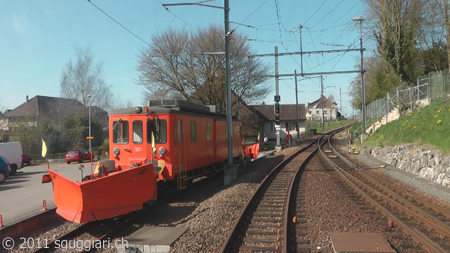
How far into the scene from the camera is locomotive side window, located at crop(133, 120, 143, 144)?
10195 millimetres

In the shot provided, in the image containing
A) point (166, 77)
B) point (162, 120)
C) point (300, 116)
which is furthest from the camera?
point (300, 116)

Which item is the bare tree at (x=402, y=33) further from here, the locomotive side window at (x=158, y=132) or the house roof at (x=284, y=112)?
the house roof at (x=284, y=112)

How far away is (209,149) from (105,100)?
3374 cm

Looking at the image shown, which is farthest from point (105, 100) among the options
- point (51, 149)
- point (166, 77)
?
point (166, 77)

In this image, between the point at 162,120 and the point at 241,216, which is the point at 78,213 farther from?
the point at 162,120

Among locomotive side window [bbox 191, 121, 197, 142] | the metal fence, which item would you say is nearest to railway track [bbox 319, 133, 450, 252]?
locomotive side window [bbox 191, 121, 197, 142]

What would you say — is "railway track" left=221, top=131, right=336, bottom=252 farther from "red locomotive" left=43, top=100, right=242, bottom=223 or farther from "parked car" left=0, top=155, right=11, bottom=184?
"parked car" left=0, top=155, right=11, bottom=184

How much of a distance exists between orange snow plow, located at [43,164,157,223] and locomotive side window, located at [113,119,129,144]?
Answer: 8.43 ft

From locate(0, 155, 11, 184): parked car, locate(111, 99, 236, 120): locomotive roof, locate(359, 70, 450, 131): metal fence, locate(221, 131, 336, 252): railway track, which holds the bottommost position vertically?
locate(221, 131, 336, 252): railway track

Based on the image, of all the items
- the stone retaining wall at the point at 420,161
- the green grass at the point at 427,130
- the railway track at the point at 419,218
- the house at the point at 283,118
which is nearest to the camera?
the railway track at the point at 419,218

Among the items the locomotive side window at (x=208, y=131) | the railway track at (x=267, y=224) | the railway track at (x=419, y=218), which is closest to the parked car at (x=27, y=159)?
the locomotive side window at (x=208, y=131)

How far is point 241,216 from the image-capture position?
730 cm

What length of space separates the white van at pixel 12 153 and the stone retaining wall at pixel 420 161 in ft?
72.2

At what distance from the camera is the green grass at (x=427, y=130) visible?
12.3 metres
